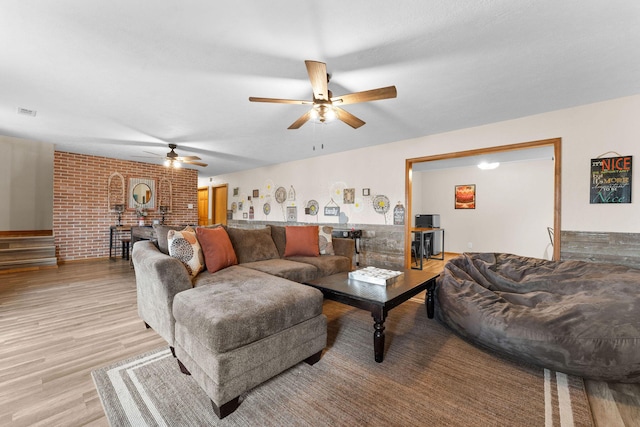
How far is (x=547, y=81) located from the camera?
8.41 feet

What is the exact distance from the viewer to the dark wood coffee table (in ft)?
5.97

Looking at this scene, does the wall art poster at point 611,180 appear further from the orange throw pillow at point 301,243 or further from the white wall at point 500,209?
the orange throw pillow at point 301,243

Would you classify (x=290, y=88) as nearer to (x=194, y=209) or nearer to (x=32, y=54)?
(x=32, y=54)

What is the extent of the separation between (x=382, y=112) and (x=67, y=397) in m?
3.74

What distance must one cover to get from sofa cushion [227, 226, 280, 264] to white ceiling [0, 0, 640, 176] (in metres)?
1.55

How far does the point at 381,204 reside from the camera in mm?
4906

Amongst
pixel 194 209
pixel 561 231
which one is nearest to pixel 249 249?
pixel 561 231

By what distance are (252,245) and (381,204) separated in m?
2.68

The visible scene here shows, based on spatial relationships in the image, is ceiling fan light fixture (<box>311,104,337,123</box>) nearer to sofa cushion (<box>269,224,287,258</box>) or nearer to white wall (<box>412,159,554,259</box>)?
sofa cushion (<box>269,224,287,258</box>)

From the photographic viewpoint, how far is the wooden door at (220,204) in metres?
8.66

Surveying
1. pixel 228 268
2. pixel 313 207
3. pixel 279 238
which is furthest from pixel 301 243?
pixel 313 207

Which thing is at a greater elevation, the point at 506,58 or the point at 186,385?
the point at 506,58

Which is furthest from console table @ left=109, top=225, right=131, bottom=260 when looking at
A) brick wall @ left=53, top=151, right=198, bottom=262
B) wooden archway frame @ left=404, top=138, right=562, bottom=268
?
wooden archway frame @ left=404, top=138, right=562, bottom=268

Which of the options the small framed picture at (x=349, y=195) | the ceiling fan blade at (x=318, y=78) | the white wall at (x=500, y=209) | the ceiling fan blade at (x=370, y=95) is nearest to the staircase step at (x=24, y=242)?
the small framed picture at (x=349, y=195)
